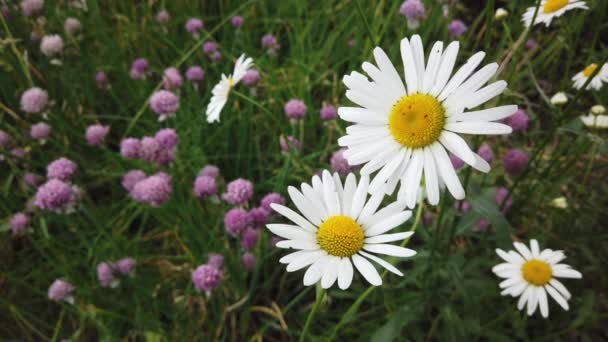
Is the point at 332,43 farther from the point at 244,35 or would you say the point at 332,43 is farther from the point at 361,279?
the point at 361,279

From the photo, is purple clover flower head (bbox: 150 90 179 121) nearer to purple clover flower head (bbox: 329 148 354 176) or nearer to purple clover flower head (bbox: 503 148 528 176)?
purple clover flower head (bbox: 329 148 354 176)

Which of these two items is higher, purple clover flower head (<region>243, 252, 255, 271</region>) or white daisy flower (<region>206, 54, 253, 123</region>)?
white daisy flower (<region>206, 54, 253, 123</region>)

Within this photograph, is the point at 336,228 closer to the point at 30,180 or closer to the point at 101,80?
the point at 30,180

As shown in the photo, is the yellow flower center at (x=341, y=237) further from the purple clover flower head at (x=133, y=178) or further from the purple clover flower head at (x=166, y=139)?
the purple clover flower head at (x=133, y=178)

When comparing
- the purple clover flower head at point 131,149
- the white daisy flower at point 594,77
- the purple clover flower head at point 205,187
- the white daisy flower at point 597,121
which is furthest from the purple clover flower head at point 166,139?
the white daisy flower at point 597,121

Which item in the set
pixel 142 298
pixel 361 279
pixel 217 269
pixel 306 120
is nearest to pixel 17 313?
pixel 142 298

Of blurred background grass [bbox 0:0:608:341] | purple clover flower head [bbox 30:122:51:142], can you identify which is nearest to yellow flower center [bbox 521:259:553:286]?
blurred background grass [bbox 0:0:608:341]

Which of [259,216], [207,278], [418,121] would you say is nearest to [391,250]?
[418,121]
